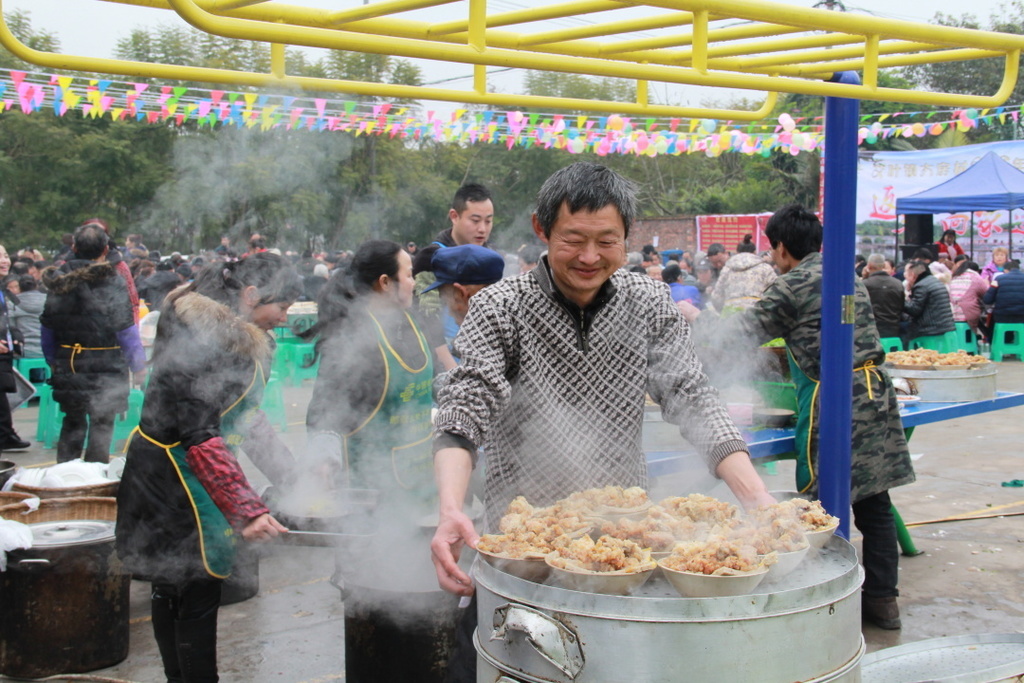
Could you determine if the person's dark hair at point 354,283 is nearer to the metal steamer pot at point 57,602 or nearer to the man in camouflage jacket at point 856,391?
the metal steamer pot at point 57,602

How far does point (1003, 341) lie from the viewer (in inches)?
505

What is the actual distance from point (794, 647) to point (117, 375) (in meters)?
6.02

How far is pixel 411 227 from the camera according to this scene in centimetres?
1181

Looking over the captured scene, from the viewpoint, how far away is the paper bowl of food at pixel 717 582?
1552mm

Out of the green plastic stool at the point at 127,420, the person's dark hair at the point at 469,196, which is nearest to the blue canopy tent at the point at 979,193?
the person's dark hair at the point at 469,196

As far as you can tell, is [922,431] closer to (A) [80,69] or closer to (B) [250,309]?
(B) [250,309]

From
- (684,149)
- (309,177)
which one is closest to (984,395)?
(309,177)

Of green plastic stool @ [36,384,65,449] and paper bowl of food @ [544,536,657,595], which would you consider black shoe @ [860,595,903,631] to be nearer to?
paper bowl of food @ [544,536,657,595]

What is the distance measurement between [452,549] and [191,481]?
1438 mm

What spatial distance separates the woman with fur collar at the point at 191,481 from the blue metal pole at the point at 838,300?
2007 mm

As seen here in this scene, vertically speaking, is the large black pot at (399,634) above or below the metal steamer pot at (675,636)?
below

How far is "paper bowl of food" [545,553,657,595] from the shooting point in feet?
5.18

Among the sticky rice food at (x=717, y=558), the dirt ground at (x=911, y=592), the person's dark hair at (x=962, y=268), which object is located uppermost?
the person's dark hair at (x=962, y=268)

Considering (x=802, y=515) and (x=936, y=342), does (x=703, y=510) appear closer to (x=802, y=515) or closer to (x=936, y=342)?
(x=802, y=515)
